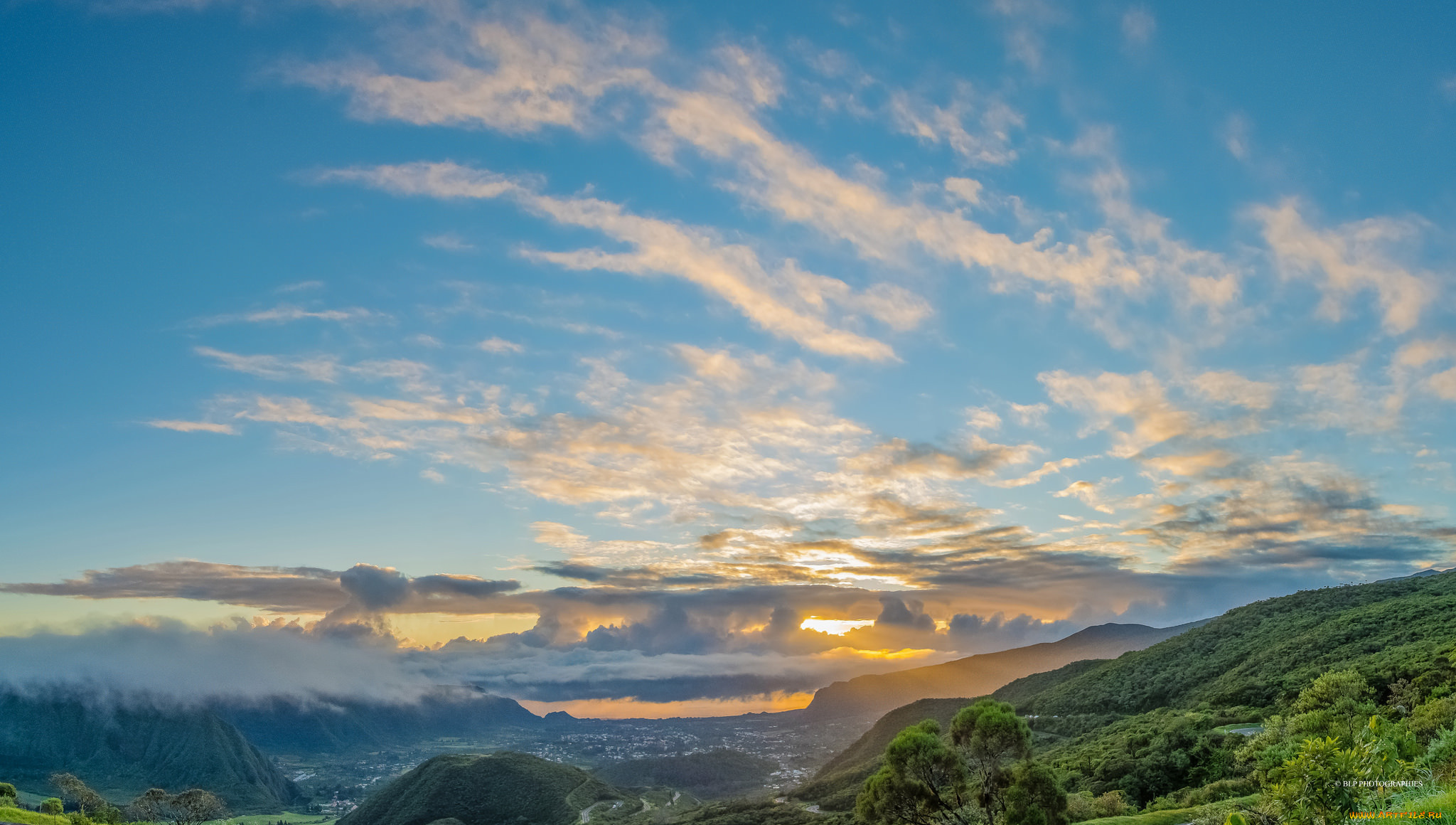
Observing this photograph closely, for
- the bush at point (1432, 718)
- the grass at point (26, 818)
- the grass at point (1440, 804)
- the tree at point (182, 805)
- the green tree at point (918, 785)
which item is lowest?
the tree at point (182, 805)

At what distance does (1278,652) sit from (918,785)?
111 m

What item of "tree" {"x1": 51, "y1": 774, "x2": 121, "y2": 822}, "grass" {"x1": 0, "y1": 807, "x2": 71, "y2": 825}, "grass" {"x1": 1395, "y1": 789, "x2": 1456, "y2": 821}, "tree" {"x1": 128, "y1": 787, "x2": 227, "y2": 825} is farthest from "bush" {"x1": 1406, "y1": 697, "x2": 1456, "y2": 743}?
"tree" {"x1": 51, "y1": 774, "x2": 121, "y2": 822}

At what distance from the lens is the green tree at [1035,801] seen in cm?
4634

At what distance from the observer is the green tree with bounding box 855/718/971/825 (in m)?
48.8

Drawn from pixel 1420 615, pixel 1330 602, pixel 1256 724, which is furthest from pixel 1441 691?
pixel 1330 602

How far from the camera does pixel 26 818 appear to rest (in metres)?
63.4

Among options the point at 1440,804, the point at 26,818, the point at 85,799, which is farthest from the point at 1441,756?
the point at 85,799

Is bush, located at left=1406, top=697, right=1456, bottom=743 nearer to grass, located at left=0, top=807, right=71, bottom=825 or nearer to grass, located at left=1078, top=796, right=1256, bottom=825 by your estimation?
grass, located at left=1078, top=796, right=1256, bottom=825

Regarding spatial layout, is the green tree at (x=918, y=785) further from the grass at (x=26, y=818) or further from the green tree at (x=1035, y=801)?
the grass at (x=26, y=818)

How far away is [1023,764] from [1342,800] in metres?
38.1

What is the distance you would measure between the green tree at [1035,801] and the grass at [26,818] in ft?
241

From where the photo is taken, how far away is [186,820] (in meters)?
126

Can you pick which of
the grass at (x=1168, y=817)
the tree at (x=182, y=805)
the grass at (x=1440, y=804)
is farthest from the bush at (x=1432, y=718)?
the tree at (x=182, y=805)

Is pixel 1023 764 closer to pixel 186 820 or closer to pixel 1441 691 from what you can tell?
pixel 1441 691
